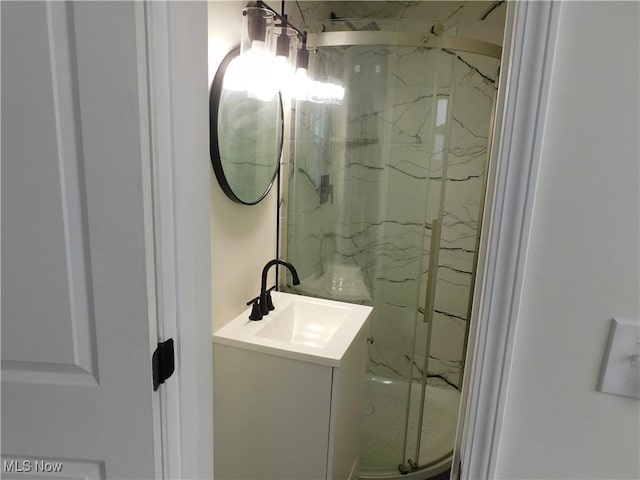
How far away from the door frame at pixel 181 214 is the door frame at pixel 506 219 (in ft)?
1.79

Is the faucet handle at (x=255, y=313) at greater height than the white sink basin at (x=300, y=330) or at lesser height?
greater

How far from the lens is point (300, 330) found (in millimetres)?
1943

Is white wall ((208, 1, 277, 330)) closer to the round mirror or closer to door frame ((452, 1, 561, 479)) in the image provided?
the round mirror

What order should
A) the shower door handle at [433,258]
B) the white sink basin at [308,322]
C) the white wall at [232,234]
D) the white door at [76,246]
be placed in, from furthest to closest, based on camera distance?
the shower door handle at [433,258] → the white sink basin at [308,322] → the white wall at [232,234] → the white door at [76,246]

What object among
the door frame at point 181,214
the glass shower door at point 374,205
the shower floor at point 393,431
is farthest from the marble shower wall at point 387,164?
the door frame at point 181,214

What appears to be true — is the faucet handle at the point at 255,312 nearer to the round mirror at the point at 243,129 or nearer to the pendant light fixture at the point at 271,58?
the round mirror at the point at 243,129

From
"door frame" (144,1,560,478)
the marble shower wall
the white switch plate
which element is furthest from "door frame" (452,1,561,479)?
the marble shower wall

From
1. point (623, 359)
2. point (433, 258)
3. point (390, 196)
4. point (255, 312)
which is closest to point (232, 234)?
point (255, 312)

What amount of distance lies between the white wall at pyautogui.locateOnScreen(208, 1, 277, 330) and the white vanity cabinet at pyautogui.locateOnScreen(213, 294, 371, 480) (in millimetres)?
138

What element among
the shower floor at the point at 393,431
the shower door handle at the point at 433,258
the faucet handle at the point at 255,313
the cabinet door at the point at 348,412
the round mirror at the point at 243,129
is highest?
the round mirror at the point at 243,129

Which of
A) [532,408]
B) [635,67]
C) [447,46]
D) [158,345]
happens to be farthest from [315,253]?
[635,67]

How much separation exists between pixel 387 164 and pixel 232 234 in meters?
0.89

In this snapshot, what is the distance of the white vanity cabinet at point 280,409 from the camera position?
5.08 feet

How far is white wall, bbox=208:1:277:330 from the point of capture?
1.51 metres
